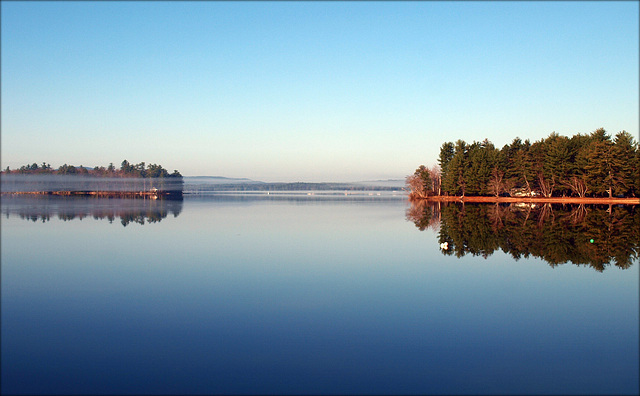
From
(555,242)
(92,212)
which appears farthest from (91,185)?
(555,242)

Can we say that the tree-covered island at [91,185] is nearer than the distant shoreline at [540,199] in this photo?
No

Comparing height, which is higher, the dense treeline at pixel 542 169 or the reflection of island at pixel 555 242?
the dense treeline at pixel 542 169

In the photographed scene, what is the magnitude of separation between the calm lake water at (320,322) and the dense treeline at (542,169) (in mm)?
61394

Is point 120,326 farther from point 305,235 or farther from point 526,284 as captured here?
point 305,235

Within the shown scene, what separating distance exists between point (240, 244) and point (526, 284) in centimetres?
1595

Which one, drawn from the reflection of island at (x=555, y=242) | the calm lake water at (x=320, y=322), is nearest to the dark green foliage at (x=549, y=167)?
the reflection of island at (x=555, y=242)

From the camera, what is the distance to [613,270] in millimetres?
17469

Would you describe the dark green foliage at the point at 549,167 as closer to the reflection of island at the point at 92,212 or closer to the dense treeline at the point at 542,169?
the dense treeline at the point at 542,169

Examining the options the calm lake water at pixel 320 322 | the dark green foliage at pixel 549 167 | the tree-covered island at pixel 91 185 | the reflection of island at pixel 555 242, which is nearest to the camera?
the calm lake water at pixel 320 322

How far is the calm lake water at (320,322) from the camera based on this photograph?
7.54 meters

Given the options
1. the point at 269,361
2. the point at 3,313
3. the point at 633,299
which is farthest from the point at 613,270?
the point at 3,313

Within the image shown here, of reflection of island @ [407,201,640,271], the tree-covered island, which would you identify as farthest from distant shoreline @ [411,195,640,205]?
the tree-covered island

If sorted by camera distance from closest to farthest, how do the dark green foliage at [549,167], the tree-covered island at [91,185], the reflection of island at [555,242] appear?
the reflection of island at [555,242] → the dark green foliage at [549,167] → the tree-covered island at [91,185]

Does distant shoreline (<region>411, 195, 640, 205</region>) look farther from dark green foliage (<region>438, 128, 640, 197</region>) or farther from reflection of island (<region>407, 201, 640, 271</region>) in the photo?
reflection of island (<region>407, 201, 640, 271</region>)
